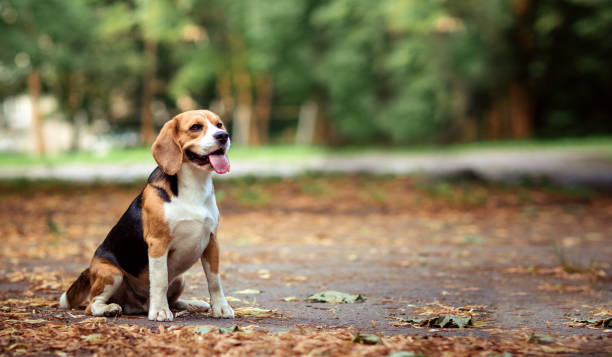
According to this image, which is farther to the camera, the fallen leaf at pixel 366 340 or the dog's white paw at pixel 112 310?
the dog's white paw at pixel 112 310

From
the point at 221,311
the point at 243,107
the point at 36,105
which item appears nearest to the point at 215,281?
the point at 221,311

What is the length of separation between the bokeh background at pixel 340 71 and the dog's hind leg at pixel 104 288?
16524 mm

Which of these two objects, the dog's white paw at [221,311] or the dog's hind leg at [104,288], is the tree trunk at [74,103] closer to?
the dog's hind leg at [104,288]

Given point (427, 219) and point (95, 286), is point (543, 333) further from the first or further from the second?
point (427, 219)

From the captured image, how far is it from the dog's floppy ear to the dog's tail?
39.3 inches

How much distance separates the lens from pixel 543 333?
395cm

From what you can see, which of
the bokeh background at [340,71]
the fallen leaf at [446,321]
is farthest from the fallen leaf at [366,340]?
the bokeh background at [340,71]

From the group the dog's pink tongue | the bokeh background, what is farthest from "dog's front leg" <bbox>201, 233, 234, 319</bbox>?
the bokeh background

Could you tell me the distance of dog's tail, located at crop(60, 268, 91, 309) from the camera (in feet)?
15.3

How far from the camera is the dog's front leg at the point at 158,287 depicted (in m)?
4.22

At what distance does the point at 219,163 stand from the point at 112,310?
1138mm

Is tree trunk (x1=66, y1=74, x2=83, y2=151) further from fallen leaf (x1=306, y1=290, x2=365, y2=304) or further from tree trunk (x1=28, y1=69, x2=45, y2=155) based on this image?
fallen leaf (x1=306, y1=290, x2=365, y2=304)

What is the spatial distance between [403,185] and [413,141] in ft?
51.9

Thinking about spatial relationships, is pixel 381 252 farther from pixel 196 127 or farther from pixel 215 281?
pixel 196 127
